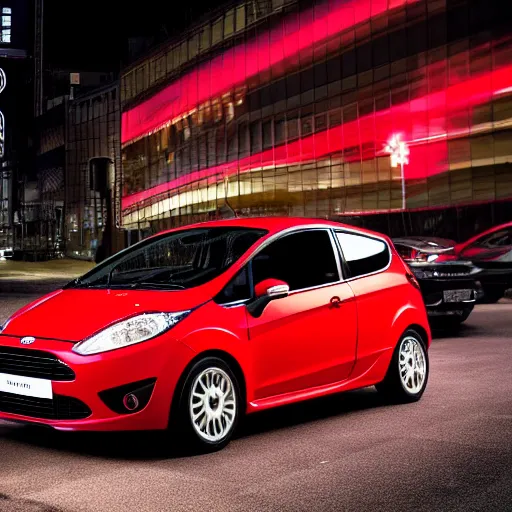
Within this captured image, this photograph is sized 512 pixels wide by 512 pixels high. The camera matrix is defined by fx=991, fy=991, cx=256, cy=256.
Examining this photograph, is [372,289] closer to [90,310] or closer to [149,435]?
[149,435]

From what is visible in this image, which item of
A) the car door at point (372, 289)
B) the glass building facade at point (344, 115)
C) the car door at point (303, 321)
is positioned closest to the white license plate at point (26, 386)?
the car door at point (303, 321)

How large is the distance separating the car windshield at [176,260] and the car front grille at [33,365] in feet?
2.93

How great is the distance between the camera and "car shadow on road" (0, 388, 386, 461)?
6332 millimetres

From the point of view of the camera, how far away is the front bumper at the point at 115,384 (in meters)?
5.96

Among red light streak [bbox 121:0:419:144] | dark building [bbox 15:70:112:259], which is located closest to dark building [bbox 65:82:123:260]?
dark building [bbox 15:70:112:259]

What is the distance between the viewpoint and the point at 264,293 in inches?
261

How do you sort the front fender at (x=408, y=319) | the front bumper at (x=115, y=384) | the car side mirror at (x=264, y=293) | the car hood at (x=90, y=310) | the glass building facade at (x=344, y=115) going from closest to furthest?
the front bumper at (x=115, y=384) < the car hood at (x=90, y=310) < the car side mirror at (x=264, y=293) < the front fender at (x=408, y=319) < the glass building facade at (x=344, y=115)

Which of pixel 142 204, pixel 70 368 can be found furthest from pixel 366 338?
pixel 142 204

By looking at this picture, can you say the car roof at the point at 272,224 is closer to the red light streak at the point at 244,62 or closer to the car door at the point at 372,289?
the car door at the point at 372,289

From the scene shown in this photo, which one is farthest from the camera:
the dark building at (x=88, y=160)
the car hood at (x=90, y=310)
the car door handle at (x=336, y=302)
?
the dark building at (x=88, y=160)

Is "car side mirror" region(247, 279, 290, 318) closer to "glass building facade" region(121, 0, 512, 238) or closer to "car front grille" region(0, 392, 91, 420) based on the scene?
"car front grille" region(0, 392, 91, 420)

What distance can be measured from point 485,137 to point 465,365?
1029 inches

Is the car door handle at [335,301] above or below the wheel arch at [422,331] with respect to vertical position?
above

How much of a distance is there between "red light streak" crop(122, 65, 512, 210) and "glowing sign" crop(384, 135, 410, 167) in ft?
0.79
